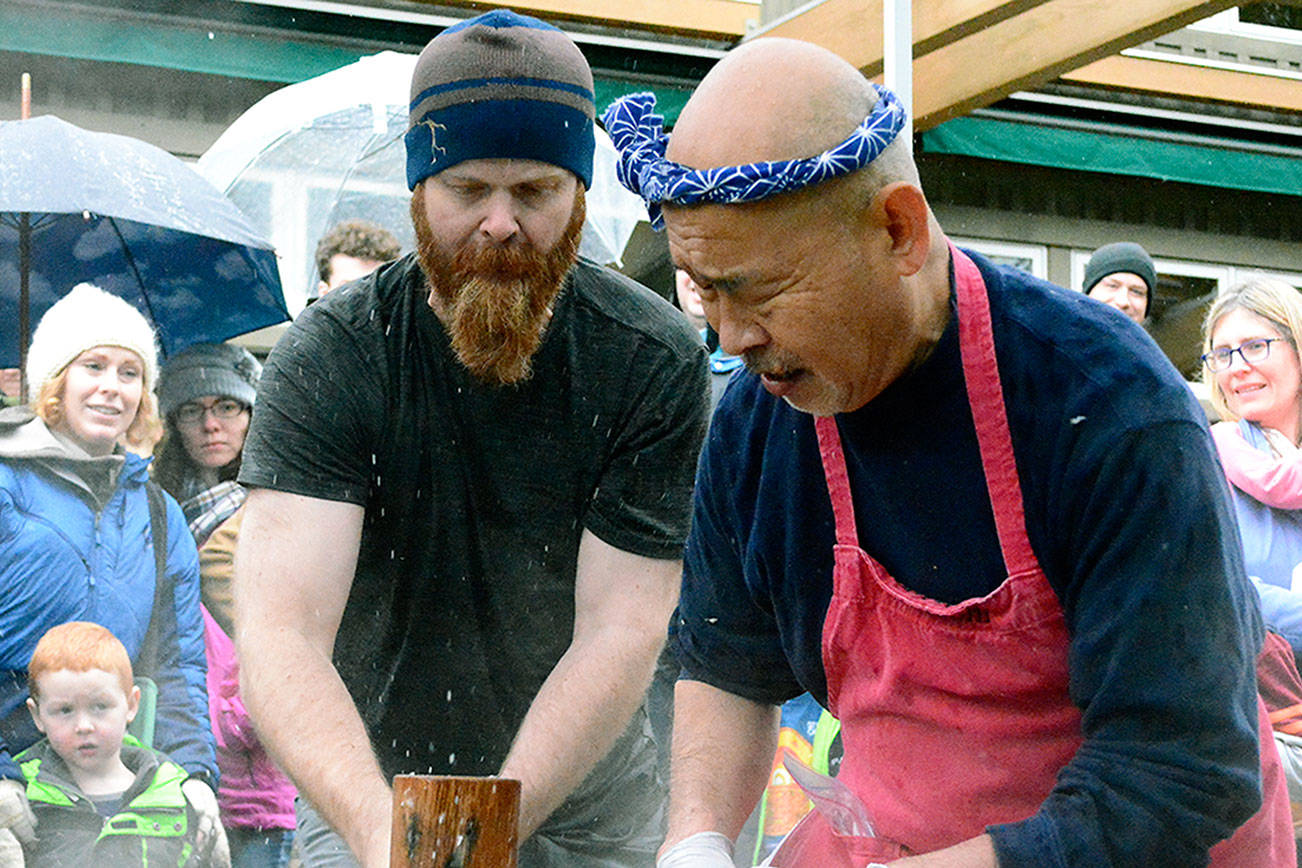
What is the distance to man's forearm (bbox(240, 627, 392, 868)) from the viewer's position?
7.81 feet

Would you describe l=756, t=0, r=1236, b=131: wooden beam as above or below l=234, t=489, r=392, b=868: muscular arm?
above

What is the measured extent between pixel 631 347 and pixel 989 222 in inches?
300

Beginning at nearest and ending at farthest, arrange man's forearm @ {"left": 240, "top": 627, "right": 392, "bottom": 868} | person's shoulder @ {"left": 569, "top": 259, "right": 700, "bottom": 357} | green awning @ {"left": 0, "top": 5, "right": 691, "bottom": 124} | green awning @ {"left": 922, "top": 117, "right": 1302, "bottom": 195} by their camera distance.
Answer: man's forearm @ {"left": 240, "top": 627, "right": 392, "bottom": 868} → person's shoulder @ {"left": 569, "top": 259, "right": 700, "bottom": 357} → green awning @ {"left": 0, "top": 5, "right": 691, "bottom": 124} → green awning @ {"left": 922, "top": 117, "right": 1302, "bottom": 195}

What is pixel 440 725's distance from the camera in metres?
2.90

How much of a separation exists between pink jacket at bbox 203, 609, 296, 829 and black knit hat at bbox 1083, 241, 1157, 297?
3.33 metres

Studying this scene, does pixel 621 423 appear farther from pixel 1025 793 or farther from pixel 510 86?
pixel 1025 793

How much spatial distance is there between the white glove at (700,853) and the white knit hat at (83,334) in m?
3.08

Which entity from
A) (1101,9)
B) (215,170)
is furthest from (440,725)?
(1101,9)

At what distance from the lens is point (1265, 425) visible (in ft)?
14.7

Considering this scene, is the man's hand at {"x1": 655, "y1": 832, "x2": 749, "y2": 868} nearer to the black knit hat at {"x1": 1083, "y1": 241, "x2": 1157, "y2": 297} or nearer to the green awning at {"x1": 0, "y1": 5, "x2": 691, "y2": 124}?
the black knit hat at {"x1": 1083, "y1": 241, "x2": 1157, "y2": 297}

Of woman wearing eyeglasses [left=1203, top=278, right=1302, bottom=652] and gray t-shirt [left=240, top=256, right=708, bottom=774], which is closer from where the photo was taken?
gray t-shirt [left=240, top=256, right=708, bottom=774]

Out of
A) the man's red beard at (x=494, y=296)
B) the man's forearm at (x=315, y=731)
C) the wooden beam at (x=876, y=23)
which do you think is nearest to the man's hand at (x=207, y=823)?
the man's forearm at (x=315, y=731)

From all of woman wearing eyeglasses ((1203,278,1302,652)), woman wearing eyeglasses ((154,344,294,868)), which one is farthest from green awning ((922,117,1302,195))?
woman wearing eyeglasses ((154,344,294,868))

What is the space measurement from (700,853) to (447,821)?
1.38 ft
